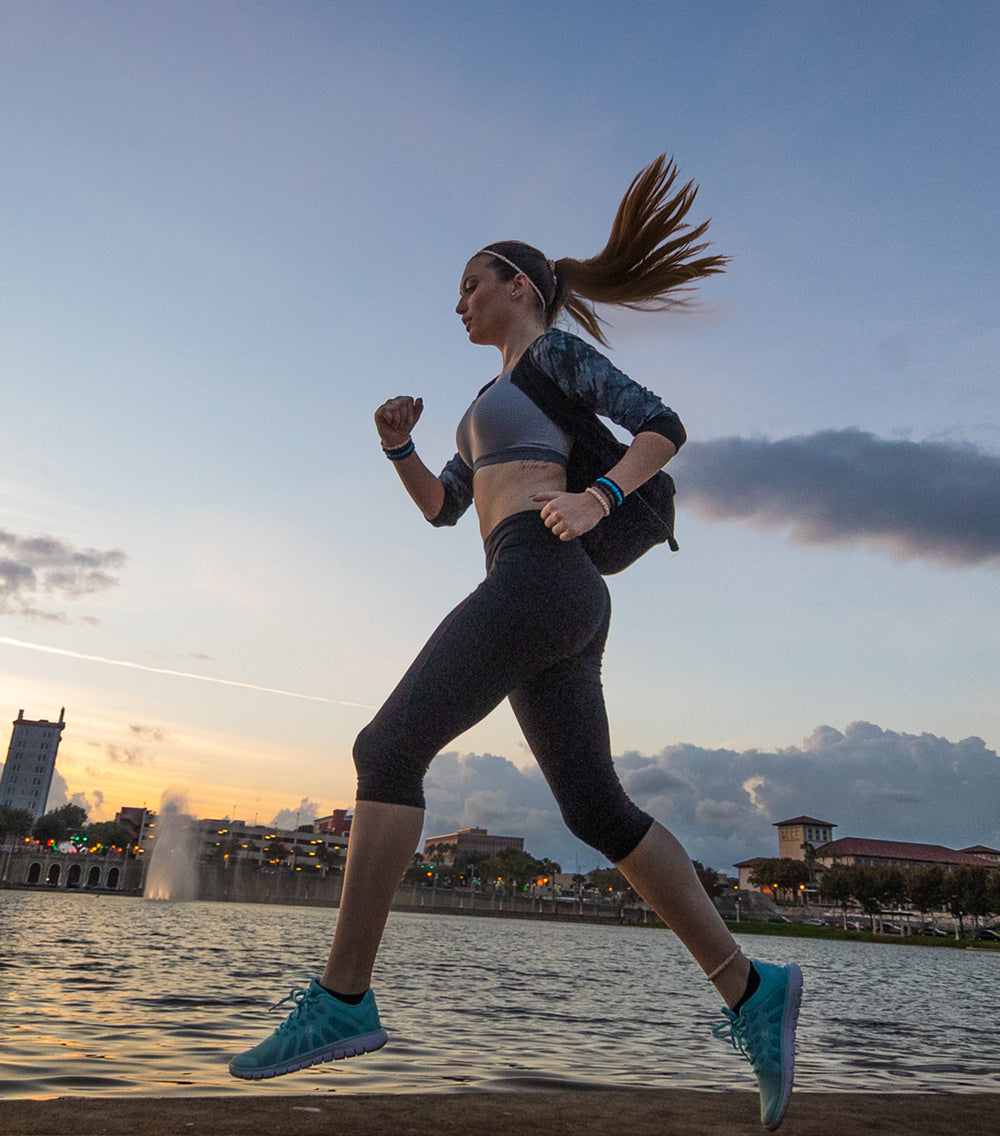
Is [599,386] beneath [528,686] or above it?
above

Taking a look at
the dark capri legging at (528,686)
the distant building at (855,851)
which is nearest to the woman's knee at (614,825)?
the dark capri legging at (528,686)

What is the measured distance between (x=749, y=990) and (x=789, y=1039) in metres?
0.14

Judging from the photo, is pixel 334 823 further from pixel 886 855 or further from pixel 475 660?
pixel 475 660

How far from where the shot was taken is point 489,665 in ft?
7.05

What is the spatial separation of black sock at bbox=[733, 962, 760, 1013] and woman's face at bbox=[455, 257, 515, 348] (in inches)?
79.5

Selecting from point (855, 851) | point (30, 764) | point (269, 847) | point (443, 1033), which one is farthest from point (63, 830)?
point (443, 1033)

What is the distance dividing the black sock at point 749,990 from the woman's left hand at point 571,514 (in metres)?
1.30

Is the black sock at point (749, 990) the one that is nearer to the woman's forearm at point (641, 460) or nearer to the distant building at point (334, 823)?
the woman's forearm at point (641, 460)

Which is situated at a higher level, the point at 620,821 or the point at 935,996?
the point at 620,821

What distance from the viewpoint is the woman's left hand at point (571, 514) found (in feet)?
6.72

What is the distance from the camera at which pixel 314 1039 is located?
6.29ft

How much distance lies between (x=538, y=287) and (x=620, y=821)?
5.52 feet

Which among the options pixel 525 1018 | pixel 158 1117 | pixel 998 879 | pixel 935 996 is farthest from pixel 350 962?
pixel 998 879

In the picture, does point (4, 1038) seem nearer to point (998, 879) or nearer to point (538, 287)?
point (538, 287)
